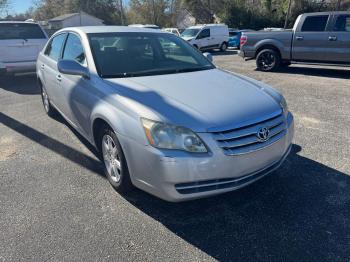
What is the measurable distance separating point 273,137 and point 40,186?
2.61 metres

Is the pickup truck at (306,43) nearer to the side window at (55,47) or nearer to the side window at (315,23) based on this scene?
the side window at (315,23)

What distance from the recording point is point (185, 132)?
8.48 feet

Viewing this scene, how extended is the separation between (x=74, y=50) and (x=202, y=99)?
2.16 m

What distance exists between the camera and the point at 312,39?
963 centimetres

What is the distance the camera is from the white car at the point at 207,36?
19859mm

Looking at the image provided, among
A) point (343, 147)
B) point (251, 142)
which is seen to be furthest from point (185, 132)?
point (343, 147)

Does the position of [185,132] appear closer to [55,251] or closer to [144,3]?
[55,251]

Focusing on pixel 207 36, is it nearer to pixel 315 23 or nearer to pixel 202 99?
pixel 315 23

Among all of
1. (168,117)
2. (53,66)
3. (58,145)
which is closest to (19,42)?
(53,66)

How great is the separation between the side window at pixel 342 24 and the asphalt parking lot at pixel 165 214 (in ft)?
19.6

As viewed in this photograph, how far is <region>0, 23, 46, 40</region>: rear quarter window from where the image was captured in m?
8.64

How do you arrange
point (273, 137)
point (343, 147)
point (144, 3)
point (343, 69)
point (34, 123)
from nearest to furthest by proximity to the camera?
point (273, 137) < point (343, 147) < point (34, 123) < point (343, 69) < point (144, 3)

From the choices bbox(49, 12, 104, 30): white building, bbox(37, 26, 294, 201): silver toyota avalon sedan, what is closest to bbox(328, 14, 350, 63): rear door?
bbox(37, 26, 294, 201): silver toyota avalon sedan

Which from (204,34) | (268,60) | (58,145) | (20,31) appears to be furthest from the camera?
(204,34)
